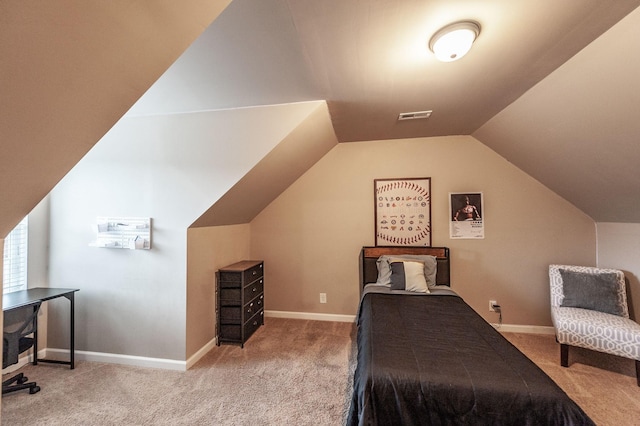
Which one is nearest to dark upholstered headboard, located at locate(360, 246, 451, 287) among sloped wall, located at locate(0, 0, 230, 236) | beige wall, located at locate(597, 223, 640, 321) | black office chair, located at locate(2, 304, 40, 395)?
beige wall, located at locate(597, 223, 640, 321)

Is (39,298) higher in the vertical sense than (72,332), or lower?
higher

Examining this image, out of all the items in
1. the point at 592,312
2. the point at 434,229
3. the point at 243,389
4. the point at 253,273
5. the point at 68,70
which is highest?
the point at 68,70

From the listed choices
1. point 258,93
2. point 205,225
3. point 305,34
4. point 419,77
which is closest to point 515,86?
point 419,77

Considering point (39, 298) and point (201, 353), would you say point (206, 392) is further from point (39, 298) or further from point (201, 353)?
point (39, 298)

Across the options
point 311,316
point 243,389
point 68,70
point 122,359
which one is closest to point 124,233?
point 122,359

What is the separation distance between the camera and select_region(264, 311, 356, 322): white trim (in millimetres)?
3449

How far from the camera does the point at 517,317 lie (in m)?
3.11

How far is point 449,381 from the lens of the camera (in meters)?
1.35

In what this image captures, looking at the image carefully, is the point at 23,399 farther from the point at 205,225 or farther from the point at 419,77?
the point at 419,77

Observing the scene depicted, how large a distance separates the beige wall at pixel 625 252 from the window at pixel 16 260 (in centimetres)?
573

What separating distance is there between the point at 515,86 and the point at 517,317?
8.56 ft

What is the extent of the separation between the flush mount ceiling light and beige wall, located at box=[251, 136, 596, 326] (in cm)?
192

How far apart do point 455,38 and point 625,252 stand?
9.66 ft

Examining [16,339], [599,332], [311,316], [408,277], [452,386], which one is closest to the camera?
[452,386]
